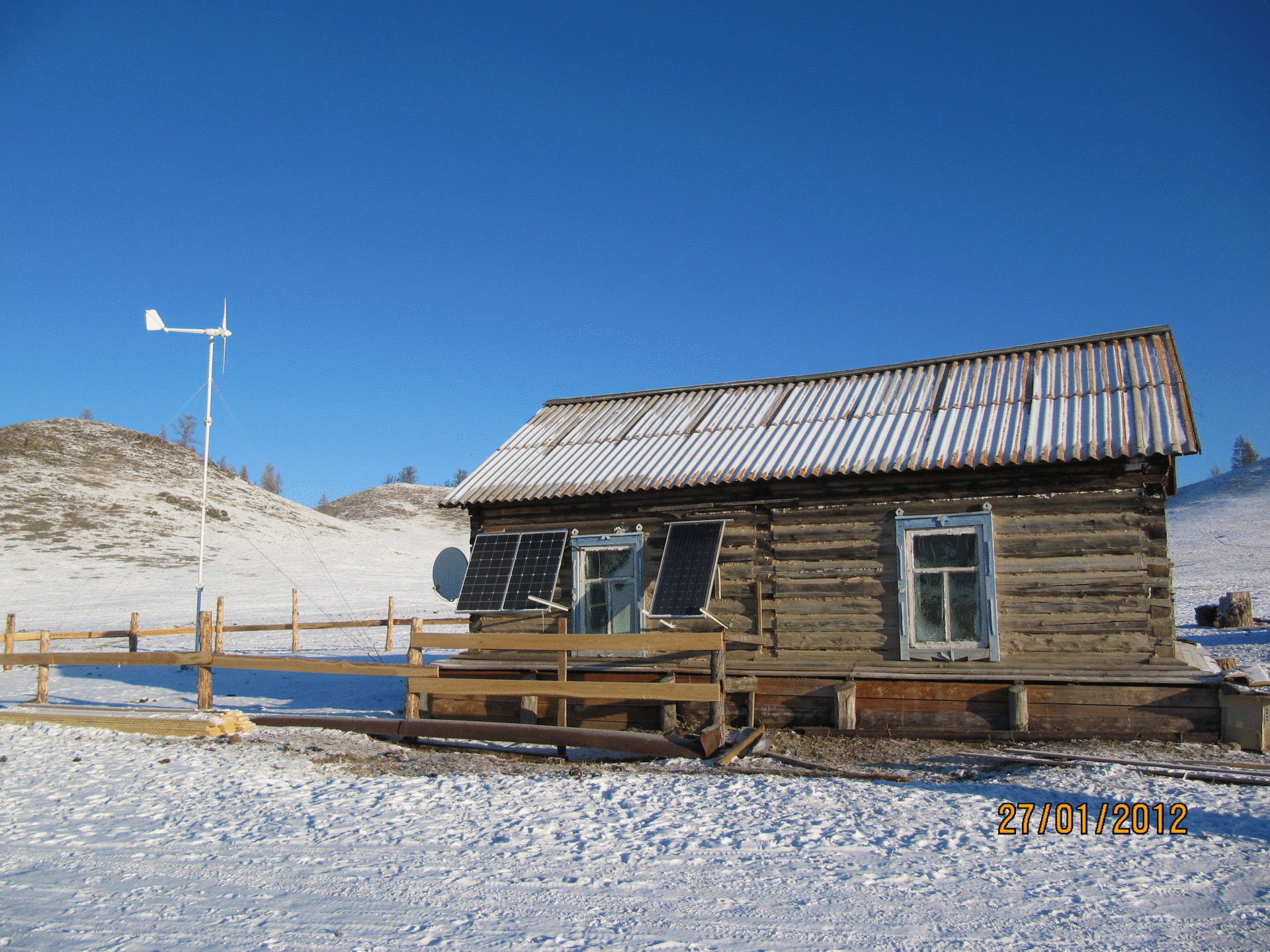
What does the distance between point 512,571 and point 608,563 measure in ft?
4.97

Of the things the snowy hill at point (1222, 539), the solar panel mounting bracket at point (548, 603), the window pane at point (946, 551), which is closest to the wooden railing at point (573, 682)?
the solar panel mounting bracket at point (548, 603)

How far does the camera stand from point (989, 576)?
11336 mm

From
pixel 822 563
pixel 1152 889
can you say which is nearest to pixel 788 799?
pixel 1152 889

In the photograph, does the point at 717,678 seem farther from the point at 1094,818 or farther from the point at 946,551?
the point at 1094,818

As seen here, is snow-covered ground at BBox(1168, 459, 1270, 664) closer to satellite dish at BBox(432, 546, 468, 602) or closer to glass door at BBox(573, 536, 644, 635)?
glass door at BBox(573, 536, 644, 635)

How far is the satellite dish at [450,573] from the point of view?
47.6ft

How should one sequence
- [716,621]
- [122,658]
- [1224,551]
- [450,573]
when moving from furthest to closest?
[1224,551] < [450,573] < [122,658] < [716,621]

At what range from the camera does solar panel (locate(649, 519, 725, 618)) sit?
1236 centimetres

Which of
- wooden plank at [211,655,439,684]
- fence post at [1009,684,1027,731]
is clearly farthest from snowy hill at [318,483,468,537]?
fence post at [1009,684,1027,731]

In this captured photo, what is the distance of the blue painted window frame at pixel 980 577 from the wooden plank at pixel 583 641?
108 inches

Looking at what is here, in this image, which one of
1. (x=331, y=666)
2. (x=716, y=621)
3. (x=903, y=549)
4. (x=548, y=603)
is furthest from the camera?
(x=548, y=603)

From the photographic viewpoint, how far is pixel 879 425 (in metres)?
13.2

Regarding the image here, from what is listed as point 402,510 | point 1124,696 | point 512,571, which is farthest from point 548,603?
point 402,510

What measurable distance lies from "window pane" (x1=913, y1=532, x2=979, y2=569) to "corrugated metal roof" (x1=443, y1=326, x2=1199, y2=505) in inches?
39.2
